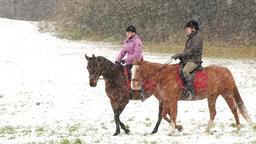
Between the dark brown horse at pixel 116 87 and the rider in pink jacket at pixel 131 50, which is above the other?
the rider in pink jacket at pixel 131 50

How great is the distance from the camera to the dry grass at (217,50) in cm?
3712

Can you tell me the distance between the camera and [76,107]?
2173 cm

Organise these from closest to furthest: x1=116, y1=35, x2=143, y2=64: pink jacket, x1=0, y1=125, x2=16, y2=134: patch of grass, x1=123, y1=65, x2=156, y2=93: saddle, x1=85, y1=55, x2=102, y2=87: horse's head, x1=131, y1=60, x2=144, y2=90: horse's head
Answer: x1=131, y1=60, x2=144, y2=90: horse's head, x1=123, y1=65, x2=156, y2=93: saddle, x1=85, y1=55, x2=102, y2=87: horse's head, x1=116, y1=35, x2=143, y2=64: pink jacket, x1=0, y1=125, x2=16, y2=134: patch of grass

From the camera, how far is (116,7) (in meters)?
47.8

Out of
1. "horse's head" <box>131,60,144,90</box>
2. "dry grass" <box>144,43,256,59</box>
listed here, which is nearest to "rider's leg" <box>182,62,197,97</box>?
"horse's head" <box>131,60,144,90</box>

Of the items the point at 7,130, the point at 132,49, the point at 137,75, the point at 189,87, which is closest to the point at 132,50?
the point at 132,49

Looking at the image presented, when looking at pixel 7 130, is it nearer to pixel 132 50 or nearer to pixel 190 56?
pixel 132 50

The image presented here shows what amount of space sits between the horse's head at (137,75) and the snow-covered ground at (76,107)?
125 centimetres

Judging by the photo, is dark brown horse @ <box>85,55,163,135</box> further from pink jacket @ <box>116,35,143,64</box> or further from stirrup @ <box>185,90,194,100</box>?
stirrup @ <box>185,90,194,100</box>

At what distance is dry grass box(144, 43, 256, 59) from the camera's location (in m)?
37.1

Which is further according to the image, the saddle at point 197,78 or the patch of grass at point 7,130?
the patch of grass at point 7,130

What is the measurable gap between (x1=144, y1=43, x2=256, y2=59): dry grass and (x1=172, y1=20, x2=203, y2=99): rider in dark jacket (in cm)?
2379

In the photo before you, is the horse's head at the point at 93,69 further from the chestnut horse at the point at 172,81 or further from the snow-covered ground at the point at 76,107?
the snow-covered ground at the point at 76,107

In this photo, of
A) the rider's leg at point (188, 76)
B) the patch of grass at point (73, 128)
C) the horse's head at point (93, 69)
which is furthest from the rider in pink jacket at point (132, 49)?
the patch of grass at point (73, 128)
